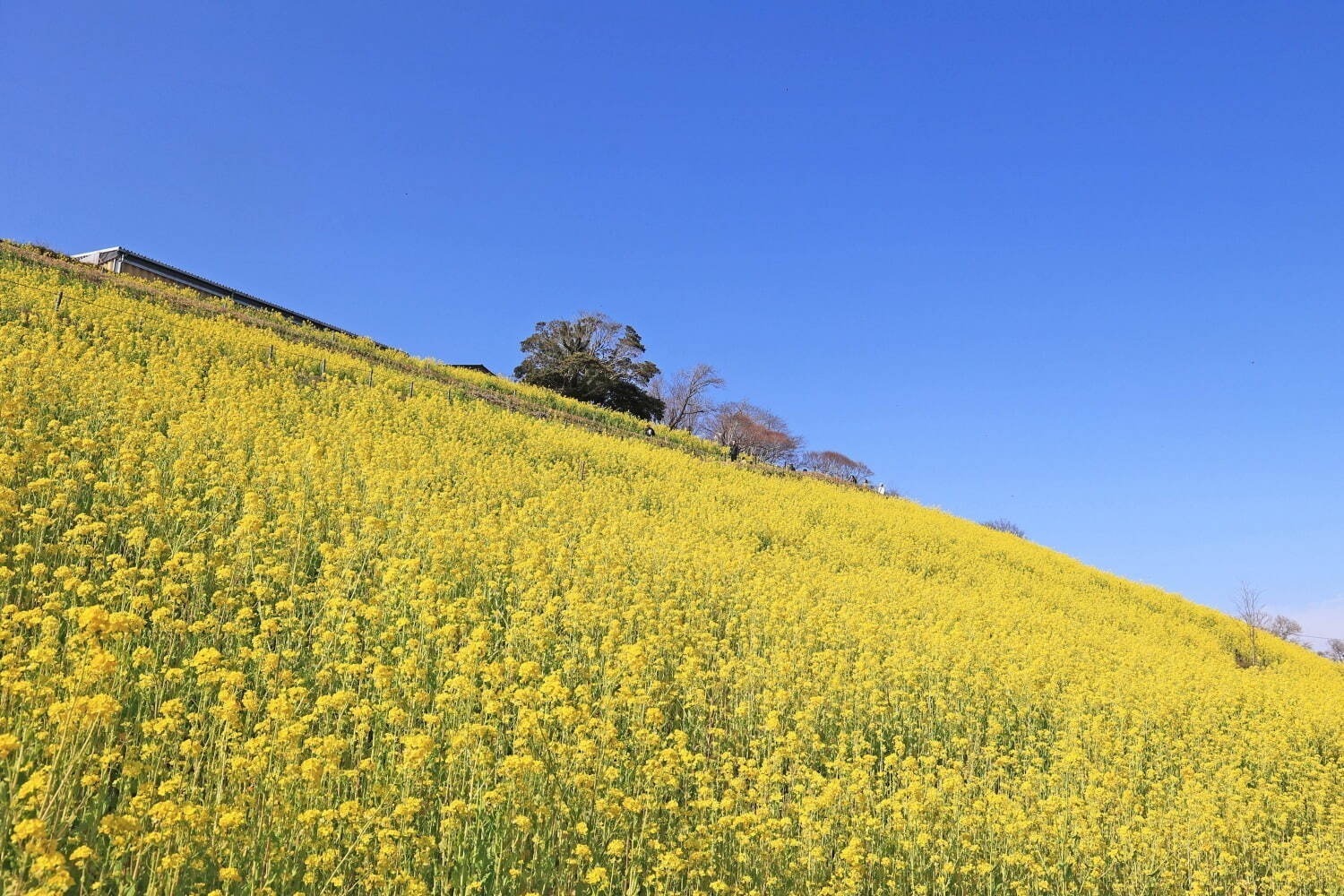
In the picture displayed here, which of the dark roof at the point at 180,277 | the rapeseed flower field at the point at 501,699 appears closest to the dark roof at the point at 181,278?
the dark roof at the point at 180,277

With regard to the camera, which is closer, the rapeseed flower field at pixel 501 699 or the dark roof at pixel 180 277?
the rapeseed flower field at pixel 501 699

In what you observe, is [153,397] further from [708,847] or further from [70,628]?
[708,847]

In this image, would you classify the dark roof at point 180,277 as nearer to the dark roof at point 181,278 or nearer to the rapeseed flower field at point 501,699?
the dark roof at point 181,278

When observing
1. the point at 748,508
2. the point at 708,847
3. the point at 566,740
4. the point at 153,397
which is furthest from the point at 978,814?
the point at 748,508

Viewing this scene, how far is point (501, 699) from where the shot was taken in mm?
5008

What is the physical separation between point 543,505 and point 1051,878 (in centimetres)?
1006

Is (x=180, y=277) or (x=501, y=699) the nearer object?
(x=501, y=699)

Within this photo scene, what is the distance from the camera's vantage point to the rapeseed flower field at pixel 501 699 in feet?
12.3

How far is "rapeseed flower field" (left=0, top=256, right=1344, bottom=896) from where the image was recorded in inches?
148

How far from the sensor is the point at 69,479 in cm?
761

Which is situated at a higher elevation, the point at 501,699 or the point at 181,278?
the point at 181,278

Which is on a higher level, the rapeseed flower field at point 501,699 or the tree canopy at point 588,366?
the tree canopy at point 588,366

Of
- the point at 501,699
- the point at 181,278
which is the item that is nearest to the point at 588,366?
the point at 181,278

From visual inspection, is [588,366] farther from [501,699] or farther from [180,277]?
[501,699]
